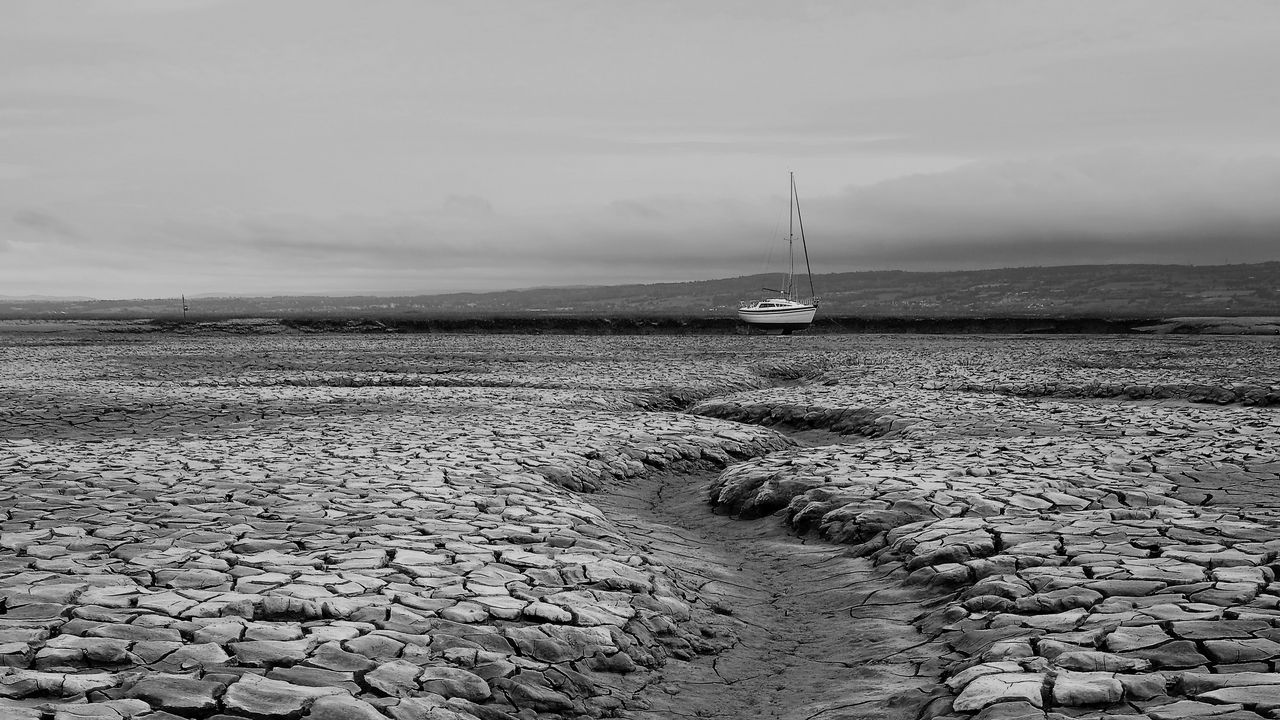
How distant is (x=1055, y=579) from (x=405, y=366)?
28.9 m

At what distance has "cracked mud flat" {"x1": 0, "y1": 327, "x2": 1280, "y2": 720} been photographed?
217 inches

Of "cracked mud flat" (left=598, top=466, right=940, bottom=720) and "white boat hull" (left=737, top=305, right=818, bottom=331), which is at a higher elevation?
"white boat hull" (left=737, top=305, right=818, bottom=331)

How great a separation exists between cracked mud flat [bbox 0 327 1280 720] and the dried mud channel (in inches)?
1.4

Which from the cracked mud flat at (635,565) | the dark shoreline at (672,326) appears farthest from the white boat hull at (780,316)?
the cracked mud flat at (635,565)

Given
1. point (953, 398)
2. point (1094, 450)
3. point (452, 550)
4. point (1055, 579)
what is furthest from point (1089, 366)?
point (452, 550)

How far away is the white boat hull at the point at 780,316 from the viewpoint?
69625mm

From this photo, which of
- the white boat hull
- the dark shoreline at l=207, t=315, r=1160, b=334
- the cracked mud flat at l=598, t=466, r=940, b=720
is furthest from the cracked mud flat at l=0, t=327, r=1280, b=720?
the dark shoreline at l=207, t=315, r=1160, b=334

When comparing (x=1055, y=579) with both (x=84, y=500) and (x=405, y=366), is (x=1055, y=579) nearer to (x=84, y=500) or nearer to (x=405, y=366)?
(x=84, y=500)

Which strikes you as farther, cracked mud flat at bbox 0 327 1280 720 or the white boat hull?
the white boat hull

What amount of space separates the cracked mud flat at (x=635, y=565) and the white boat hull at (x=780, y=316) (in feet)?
168

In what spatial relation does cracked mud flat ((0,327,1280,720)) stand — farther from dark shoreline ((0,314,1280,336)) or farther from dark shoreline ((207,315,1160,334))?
dark shoreline ((207,315,1160,334))

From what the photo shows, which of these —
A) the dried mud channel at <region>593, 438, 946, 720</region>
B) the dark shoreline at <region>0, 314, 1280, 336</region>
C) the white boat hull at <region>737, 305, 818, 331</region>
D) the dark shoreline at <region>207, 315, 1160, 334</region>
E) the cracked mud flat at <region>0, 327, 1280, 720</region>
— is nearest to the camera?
the cracked mud flat at <region>0, 327, 1280, 720</region>

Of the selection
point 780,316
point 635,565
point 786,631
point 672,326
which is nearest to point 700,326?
point 672,326

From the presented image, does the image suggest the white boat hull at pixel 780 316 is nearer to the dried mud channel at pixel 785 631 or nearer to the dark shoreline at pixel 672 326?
the dark shoreline at pixel 672 326
